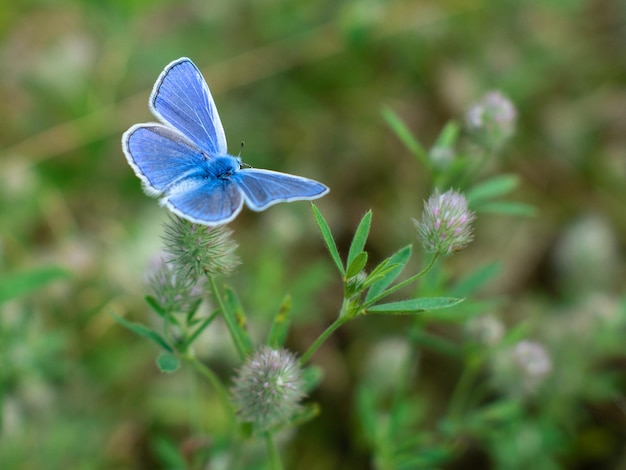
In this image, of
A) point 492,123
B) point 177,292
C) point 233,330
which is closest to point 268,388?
point 233,330

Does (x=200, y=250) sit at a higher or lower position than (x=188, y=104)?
lower

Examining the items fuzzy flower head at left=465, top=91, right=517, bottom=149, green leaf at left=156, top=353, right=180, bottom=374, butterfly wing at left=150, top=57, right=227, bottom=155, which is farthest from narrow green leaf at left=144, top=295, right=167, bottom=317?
fuzzy flower head at left=465, top=91, right=517, bottom=149

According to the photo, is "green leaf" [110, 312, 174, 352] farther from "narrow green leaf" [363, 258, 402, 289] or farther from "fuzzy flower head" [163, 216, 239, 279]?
"narrow green leaf" [363, 258, 402, 289]

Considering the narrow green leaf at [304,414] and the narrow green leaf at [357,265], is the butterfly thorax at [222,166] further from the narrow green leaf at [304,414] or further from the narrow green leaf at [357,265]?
the narrow green leaf at [304,414]

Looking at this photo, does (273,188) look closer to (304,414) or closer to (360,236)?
(360,236)

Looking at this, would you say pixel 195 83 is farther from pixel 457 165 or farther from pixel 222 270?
pixel 457 165

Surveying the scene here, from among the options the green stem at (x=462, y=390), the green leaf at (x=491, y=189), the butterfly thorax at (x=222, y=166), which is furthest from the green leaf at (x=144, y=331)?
the green stem at (x=462, y=390)
